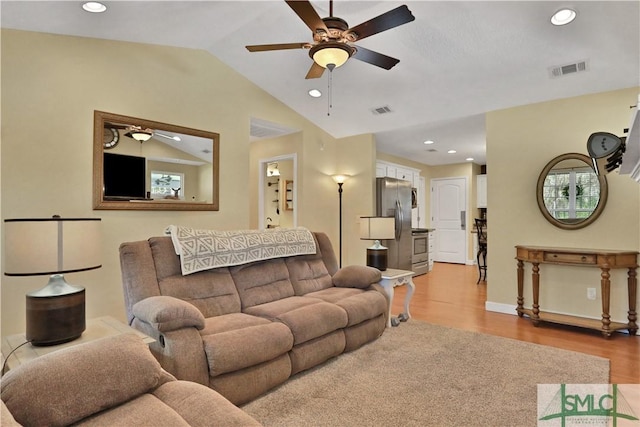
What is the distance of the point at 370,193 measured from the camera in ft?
18.1

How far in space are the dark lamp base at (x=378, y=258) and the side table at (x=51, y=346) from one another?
98.0 inches

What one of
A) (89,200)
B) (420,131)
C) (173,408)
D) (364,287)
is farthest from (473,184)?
(173,408)

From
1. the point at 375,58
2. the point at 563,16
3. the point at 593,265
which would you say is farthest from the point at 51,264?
the point at 593,265

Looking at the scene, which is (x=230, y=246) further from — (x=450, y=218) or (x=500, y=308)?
(x=450, y=218)

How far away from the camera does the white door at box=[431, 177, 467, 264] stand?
823 centimetres

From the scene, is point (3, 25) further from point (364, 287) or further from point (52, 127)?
point (364, 287)

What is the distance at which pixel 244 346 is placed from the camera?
81.3 inches

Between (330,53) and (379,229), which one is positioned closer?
(330,53)

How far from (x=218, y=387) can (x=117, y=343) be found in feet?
2.62

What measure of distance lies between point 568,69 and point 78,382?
14.7 ft

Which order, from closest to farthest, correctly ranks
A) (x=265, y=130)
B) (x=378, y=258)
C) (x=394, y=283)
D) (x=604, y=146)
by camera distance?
(x=604, y=146)
(x=394, y=283)
(x=378, y=258)
(x=265, y=130)

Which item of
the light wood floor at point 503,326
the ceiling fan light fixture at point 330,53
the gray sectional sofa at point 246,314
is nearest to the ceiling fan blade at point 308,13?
the ceiling fan light fixture at point 330,53

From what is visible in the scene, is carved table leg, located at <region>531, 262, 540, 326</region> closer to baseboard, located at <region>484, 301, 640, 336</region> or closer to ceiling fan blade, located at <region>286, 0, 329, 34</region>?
baseboard, located at <region>484, 301, 640, 336</region>

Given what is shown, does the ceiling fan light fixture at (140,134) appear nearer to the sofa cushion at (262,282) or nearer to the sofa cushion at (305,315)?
the sofa cushion at (262,282)
